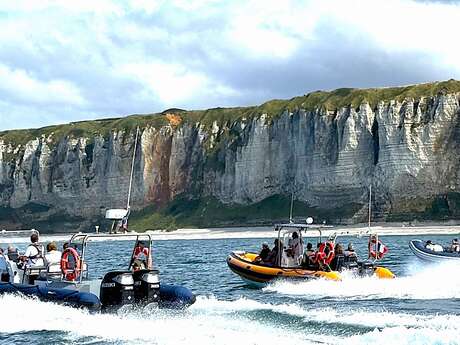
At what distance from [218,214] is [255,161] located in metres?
9.11

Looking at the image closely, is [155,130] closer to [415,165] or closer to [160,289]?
[415,165]

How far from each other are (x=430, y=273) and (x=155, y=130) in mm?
95996

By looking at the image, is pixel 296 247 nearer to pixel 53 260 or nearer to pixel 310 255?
pixel 310 255

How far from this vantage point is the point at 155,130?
4884 inches

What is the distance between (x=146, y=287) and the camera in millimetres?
19297

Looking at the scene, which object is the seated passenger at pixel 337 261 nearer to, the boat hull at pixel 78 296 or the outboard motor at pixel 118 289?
the boat hull at pixel 78 296

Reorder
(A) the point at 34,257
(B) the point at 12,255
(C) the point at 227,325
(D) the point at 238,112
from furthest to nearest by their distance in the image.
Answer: (D) the point at 238,112 < (B) the point at 12,255 < (A) the point at 34,257 < (C) the point at 227,325

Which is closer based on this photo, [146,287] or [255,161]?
[146,287]

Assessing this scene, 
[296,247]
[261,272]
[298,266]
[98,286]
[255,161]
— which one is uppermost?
[255,161]

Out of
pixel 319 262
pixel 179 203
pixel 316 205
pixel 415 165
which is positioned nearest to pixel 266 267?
pixel 319 262

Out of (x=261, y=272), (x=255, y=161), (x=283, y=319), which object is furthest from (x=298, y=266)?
(x=255, y=161)

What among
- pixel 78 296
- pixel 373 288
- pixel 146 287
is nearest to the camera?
pixel 78 296

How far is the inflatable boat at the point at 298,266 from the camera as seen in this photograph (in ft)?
88.9

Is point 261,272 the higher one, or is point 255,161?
point 255,161
